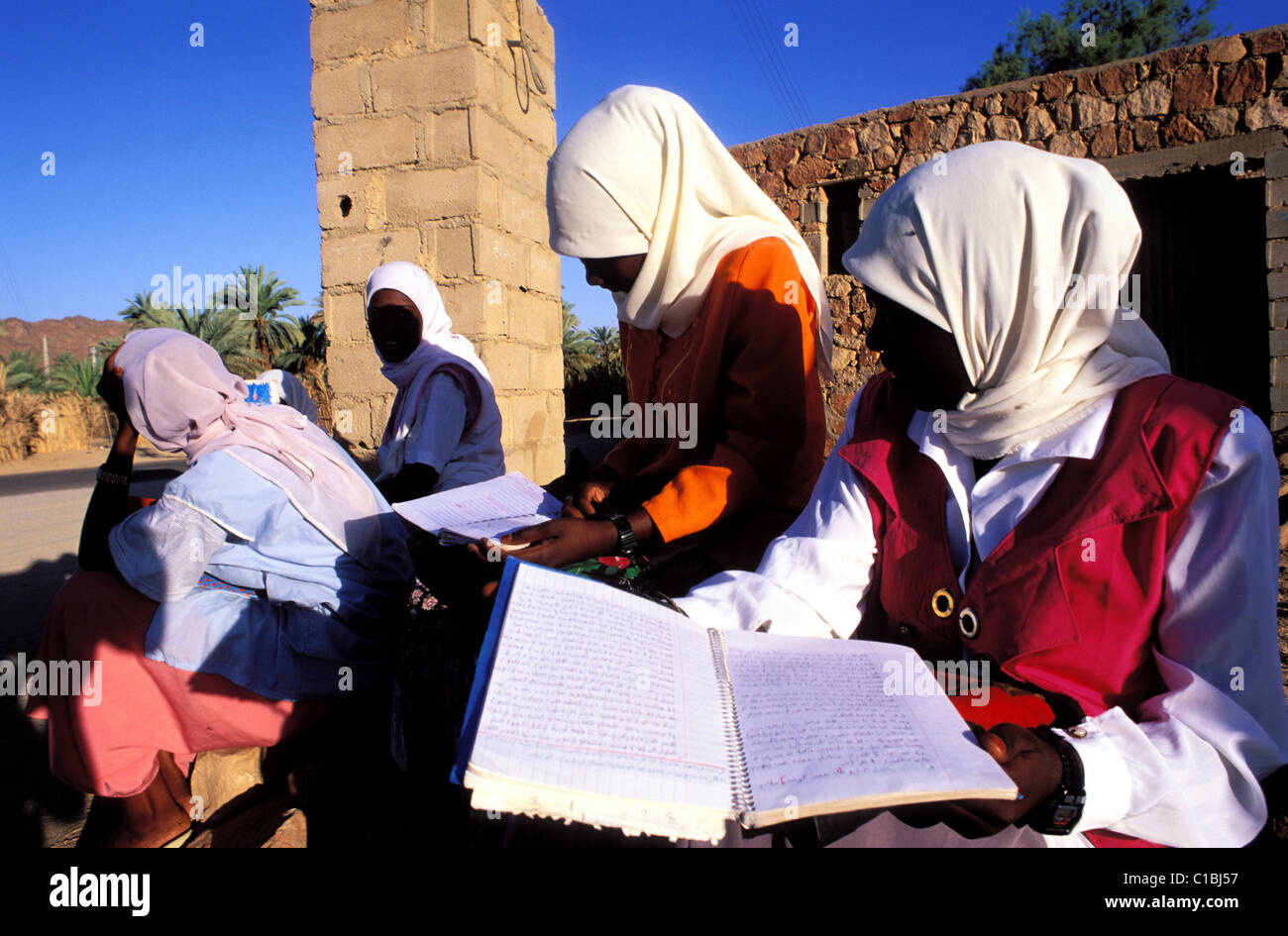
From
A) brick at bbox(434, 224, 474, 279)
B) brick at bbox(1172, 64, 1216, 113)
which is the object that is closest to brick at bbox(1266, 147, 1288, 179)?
brick at bbox(1172, 64, 1216, 113)

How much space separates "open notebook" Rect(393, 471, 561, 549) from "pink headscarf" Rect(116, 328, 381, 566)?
2.86 ft

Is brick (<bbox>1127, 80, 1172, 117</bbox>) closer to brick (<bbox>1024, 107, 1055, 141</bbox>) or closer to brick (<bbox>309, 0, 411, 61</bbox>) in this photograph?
brick (<bbox>1024, 107, 1055, 141</bbox>)

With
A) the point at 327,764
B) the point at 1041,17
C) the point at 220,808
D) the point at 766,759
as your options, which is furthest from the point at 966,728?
the point at 1041,17

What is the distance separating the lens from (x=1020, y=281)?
1419 mm

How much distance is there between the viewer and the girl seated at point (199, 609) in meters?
2.28

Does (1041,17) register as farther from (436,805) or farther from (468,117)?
(436,805)

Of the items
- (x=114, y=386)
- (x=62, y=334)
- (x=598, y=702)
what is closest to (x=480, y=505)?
(x=598, y=702)

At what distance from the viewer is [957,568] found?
146 cm

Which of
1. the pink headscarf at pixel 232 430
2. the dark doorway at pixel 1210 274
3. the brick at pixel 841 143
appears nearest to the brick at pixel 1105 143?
the dark doorway at pixel 1210 274

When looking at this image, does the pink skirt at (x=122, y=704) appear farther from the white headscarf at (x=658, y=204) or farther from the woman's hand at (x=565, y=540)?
the white headscarf at (x=658, y=204)

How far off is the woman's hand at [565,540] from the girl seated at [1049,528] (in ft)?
1.07

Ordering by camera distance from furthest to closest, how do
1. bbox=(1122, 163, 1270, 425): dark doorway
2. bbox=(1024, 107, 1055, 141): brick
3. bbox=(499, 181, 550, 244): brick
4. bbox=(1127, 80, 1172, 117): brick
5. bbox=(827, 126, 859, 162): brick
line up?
bbox=(827, 126, 859, 162): brick < bbox=(1024, 107, 1055, 141): brick < bbox=(1127, 80, 1172, 117): brick < bbox=(1122, 163, 1270, 425): dark doorway < bbox=(499, 181, 550, 244): brick

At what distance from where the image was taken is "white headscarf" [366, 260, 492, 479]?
354cm
